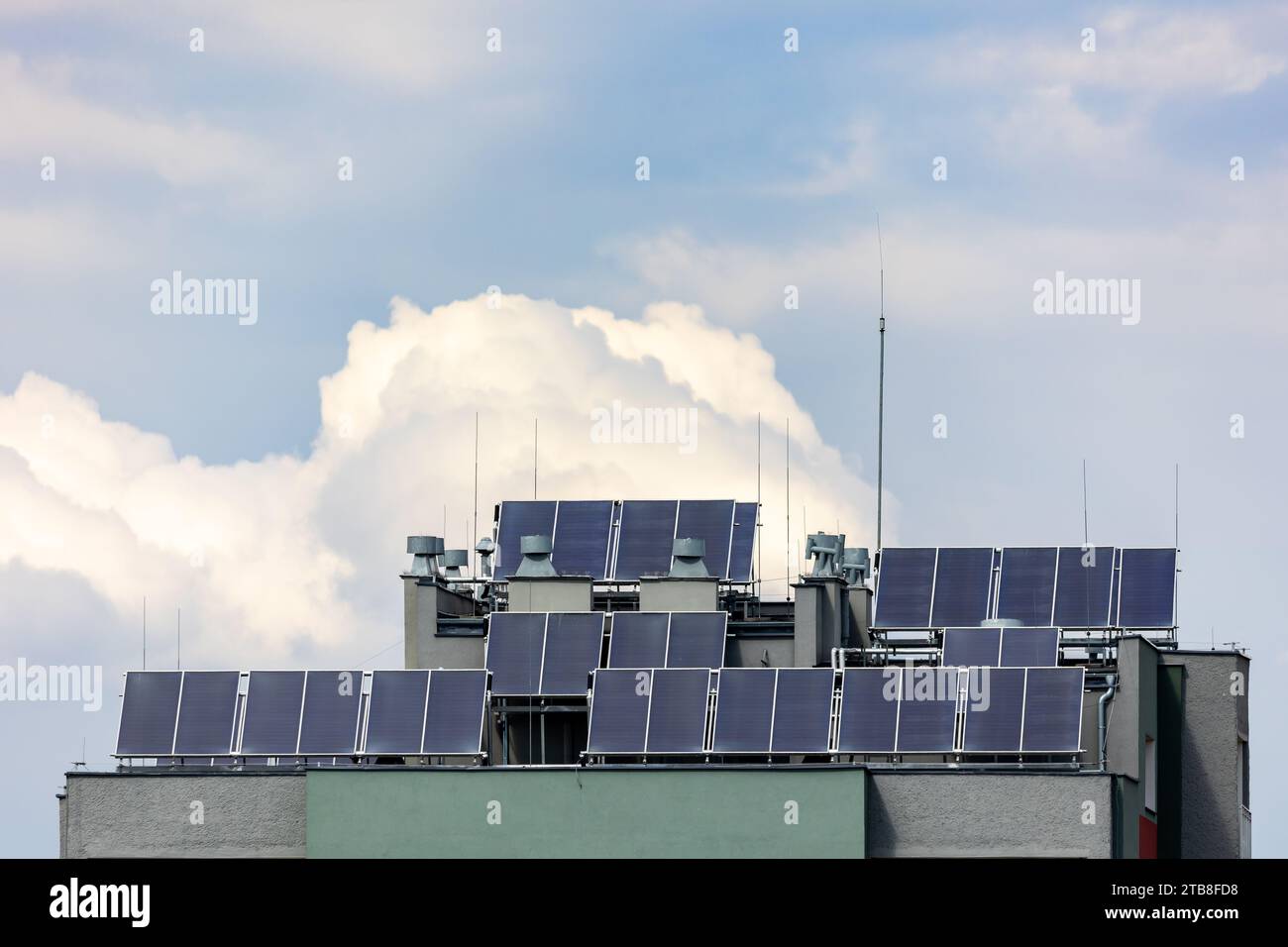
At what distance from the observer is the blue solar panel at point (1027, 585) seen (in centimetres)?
6381

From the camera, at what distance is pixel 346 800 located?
53875mm

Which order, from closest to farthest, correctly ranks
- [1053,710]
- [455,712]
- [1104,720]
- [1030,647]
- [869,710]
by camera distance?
1. [1053,710]
2. [869,710]
3. [455,712]
4. [1104,720]
5. [1030,647]

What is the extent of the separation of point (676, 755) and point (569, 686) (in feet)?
17.0

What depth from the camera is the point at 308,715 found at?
188 feet

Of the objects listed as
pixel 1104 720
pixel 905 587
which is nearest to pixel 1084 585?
pixel 905 587

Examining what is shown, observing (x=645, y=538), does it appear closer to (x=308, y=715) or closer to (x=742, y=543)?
(x=742, y=543)

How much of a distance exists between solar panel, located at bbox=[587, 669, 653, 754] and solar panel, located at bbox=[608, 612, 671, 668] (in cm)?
266

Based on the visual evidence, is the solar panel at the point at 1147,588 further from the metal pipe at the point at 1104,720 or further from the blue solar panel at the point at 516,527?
the blue solar panel at the point at 516,527

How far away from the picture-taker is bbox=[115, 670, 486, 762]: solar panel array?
56500 millimetres

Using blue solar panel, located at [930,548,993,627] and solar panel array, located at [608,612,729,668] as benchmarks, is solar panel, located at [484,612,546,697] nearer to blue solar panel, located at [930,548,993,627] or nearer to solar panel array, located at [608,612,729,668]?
solar panel array, located at [608,612,729,668]

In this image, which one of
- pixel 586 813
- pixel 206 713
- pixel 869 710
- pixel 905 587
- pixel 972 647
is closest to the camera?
pixel 586 813

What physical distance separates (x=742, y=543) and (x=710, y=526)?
40.4 inches

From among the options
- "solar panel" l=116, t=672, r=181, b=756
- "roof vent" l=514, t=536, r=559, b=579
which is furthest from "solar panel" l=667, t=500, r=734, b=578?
"solar panel" l=116, t=672, r=181, b=756
